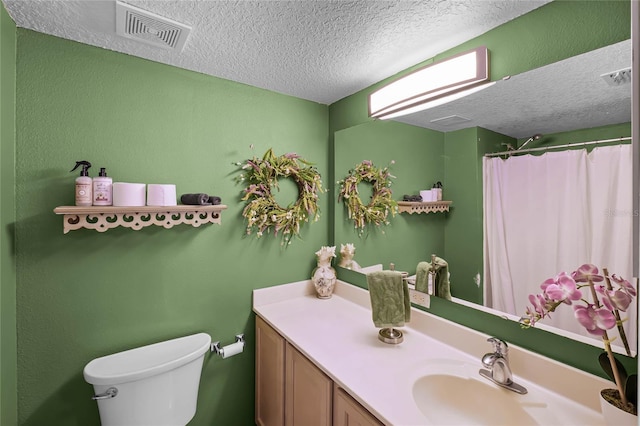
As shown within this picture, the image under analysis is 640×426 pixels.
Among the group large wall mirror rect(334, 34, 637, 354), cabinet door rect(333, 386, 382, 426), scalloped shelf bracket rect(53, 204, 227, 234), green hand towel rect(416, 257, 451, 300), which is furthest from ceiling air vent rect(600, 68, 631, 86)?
scalloped shelf bracket rect(53, 204, 227, 234)

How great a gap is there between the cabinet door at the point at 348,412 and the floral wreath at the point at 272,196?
1018mm

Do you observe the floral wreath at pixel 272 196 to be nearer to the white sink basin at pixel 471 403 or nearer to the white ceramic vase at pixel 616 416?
the white sink basin at pixel 471 403

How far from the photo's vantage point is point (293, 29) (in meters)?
1.18

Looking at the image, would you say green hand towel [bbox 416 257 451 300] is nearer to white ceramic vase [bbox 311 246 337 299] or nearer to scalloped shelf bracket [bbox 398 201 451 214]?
scalloped shelf bracket [bbox 398 201 451 214]

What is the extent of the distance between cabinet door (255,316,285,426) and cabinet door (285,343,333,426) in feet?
0.21

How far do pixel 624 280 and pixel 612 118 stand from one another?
0.52m

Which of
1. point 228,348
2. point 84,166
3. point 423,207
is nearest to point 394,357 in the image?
point 423,207

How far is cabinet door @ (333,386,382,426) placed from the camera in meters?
0.91

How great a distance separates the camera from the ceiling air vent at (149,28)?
3.50 ft

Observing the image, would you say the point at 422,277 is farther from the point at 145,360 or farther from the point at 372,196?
the point at 145,360


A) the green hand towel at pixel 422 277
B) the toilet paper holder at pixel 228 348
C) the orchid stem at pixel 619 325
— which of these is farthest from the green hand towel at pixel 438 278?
the toilet paper holder at pixel 228 348

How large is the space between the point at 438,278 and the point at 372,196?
68 cm

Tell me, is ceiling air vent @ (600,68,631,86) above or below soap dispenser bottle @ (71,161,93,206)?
above

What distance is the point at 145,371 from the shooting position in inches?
46.6
